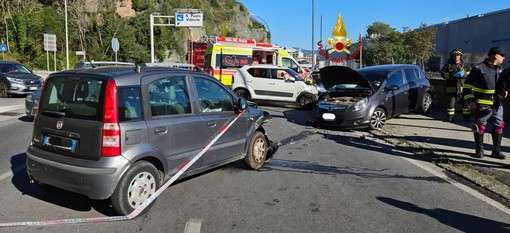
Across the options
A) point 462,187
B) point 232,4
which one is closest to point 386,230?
point 462,187

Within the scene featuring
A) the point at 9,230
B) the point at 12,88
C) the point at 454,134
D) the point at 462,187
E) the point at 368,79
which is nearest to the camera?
the point at 9,230

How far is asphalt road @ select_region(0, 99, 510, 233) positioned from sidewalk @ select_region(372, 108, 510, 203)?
428 mm

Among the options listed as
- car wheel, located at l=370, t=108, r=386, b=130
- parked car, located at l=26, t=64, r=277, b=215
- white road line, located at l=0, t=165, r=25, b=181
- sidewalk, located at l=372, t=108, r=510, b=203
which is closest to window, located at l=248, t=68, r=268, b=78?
sidewalk, located at l=372, t=108, r=510, b=203

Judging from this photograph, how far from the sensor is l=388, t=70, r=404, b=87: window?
11883mm

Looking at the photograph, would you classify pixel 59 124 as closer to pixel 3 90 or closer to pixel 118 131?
pixel 118 131

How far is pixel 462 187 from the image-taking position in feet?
20.1

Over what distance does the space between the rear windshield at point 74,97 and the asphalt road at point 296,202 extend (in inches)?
43.1

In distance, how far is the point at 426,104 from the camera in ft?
45.2

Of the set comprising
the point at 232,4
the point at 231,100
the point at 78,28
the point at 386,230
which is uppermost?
the point at 232,4

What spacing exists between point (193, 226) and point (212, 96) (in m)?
2.03

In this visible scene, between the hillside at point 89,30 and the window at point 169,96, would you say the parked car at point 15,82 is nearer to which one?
the window at point 169,96

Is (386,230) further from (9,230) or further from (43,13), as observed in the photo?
(43,13)

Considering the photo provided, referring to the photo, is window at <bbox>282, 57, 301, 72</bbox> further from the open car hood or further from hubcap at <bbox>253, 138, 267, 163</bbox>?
hubcap at <bbox>253, 138, 267, 163</bbox>

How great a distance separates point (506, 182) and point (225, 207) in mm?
4117
